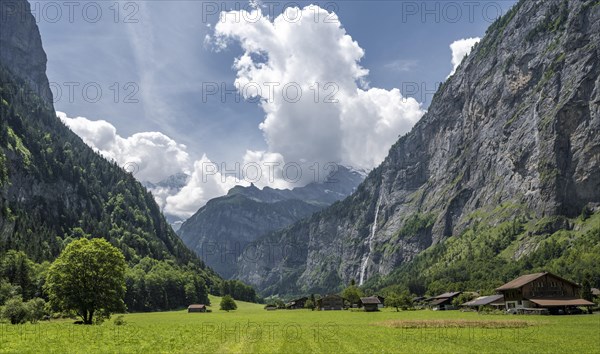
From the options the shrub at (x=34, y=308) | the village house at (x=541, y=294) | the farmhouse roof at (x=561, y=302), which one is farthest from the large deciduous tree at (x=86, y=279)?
the farmhouse roof at (x=561, y=302)

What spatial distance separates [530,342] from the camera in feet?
165

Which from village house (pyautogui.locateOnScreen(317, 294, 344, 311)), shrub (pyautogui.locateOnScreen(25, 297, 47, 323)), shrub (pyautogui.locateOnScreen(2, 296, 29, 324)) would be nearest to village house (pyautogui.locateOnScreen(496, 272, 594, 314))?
village house (pyautogui.locateOnScreen(317, 294, 344, 311))

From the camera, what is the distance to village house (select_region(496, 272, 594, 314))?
373 feet

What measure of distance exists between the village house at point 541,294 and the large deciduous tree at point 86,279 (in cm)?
9930

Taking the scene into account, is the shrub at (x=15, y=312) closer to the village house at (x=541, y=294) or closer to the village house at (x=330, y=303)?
the village house at (x=541, y=294)

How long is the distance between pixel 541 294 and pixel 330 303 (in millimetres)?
97669

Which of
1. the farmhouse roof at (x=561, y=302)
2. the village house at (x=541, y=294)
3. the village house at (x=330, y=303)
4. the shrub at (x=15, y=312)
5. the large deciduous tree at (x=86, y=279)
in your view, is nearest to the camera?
the shrub at (x=15, y=312)

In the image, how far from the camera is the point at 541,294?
4700 inches

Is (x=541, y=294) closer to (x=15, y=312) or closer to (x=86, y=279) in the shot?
(x=86, y=279)

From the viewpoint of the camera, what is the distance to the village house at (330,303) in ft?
648

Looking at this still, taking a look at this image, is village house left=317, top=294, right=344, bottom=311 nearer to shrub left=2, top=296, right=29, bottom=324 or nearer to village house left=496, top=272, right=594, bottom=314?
village house left=496, top=272, right=594, bottom=314

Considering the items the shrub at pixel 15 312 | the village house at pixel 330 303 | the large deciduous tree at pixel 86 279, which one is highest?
the large deciduous tree at pixel 86 279

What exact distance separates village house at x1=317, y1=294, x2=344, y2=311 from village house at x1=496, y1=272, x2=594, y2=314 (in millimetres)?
86678

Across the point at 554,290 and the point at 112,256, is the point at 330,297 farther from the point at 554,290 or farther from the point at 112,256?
the point at 112,256
